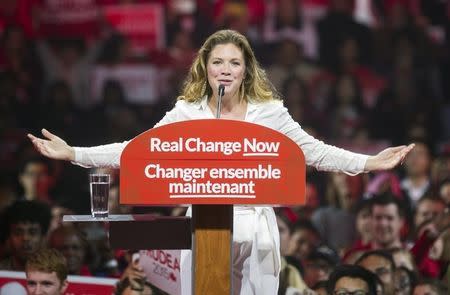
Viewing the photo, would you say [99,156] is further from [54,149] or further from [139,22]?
[139,22]

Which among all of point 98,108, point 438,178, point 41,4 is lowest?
point 438,178

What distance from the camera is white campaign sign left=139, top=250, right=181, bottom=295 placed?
5.36 m

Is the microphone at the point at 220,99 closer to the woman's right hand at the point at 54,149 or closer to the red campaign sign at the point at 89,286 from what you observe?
the woman's right hand at the point at 54,149

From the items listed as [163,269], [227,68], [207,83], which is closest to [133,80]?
[163,269]

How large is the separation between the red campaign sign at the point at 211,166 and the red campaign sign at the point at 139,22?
6.43 meters

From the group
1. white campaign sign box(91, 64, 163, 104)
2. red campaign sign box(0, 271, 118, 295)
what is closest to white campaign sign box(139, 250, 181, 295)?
red campaign sign box(0, 271, 118, 295)

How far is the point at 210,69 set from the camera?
4098 millimetres

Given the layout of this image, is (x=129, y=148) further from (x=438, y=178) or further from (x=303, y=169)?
(x=438, y=178)

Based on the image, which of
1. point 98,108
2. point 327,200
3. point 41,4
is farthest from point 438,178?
point 41,4

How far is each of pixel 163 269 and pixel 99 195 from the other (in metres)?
1.61

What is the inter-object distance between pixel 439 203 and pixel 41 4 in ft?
13.5

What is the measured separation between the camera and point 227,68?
406 cm

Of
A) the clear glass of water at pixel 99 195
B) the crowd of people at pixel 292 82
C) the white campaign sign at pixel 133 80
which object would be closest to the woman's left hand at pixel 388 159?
the clear glass of water at pixel 99 195

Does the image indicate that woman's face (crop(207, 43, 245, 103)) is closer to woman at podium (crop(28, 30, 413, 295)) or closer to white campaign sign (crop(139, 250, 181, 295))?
woman at podium (crop(28, 30, 413, 295))
